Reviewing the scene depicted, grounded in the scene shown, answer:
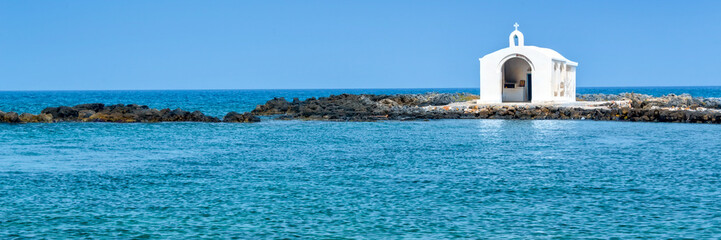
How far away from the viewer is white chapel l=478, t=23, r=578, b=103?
45.2 m

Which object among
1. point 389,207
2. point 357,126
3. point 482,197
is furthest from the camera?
point 357,126

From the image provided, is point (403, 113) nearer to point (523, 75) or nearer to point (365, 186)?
point (523, 75)

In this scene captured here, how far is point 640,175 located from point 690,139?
10631mm

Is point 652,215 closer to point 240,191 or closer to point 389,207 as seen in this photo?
point 389,207

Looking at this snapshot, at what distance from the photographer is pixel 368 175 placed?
1933 cm

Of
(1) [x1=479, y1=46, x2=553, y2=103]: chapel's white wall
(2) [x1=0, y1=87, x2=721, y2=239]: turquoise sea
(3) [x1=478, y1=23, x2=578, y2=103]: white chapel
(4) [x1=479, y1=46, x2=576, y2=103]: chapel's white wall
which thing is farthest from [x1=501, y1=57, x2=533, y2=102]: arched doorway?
(2) [x1=0, y1=87, x2=721, y2=239]: turquoise sea

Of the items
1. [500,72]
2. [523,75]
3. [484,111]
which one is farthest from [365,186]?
[523,75]

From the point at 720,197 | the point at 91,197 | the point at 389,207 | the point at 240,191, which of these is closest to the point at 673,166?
the point at 720,197

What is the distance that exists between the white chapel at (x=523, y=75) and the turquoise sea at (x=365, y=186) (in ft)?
47.4

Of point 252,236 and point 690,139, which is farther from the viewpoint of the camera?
point 690,139

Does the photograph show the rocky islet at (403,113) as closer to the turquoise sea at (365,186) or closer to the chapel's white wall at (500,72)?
the chapel's white wall at (500,72)

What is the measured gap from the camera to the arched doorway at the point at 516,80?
162ft

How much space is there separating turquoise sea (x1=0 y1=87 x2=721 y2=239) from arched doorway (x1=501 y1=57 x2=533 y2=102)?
18.4 meters

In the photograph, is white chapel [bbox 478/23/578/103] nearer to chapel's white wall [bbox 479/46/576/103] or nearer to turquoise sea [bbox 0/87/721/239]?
chapel's white wall [bbox 479/46/576/103]
